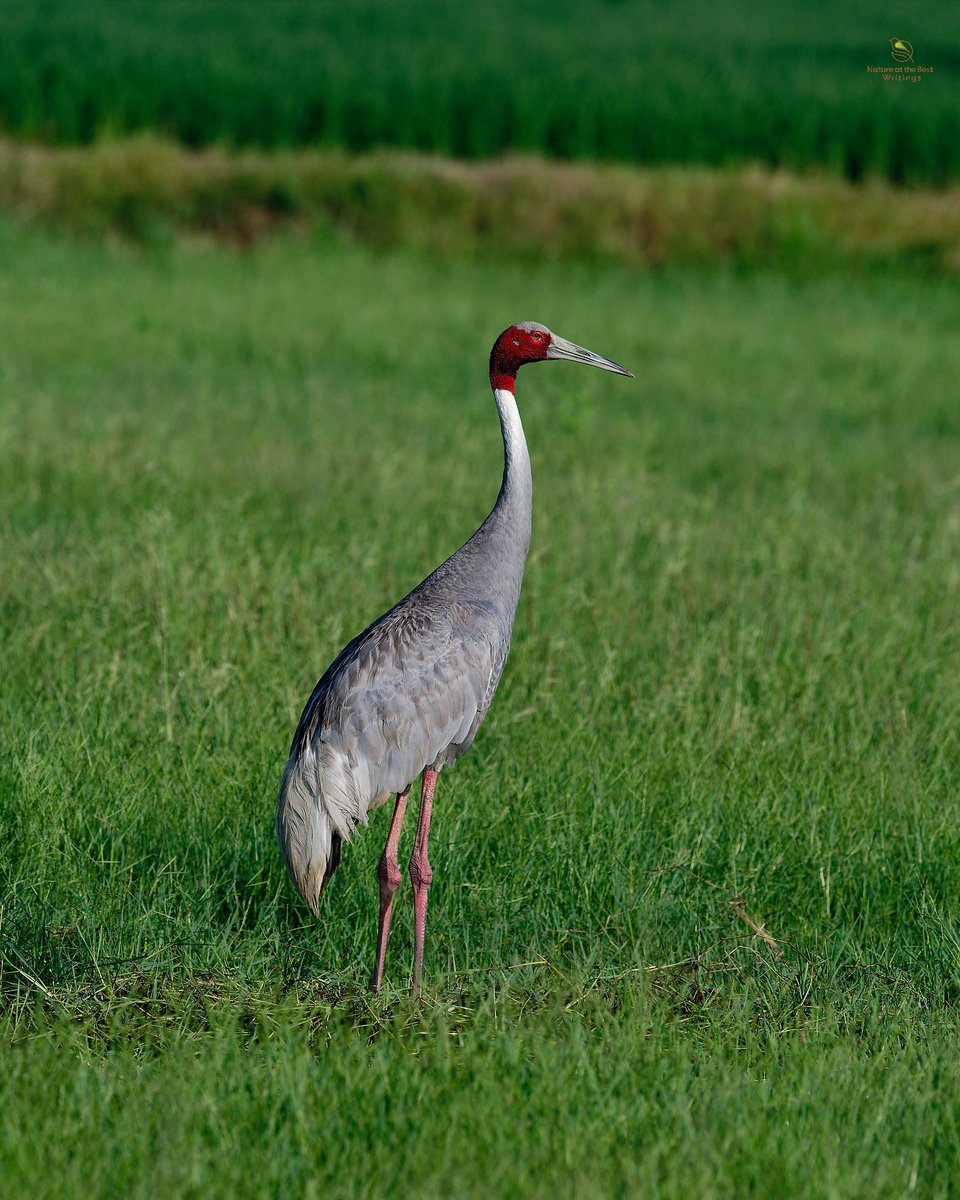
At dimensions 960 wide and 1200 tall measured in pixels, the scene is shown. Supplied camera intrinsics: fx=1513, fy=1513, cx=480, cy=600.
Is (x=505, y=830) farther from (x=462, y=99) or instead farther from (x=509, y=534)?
(x=462, y=99)

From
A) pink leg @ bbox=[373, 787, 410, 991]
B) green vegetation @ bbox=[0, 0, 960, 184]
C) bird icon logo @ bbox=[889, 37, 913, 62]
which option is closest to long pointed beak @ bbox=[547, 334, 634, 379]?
pink leg @ bbox=[373, 787, 410, 991]

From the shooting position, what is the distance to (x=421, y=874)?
4.14 meters

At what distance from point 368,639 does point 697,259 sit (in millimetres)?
16002

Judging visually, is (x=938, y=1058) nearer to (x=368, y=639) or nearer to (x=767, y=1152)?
(x=767, y=1152)

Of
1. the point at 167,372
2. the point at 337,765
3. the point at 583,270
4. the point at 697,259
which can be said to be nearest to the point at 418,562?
the point at 337,765

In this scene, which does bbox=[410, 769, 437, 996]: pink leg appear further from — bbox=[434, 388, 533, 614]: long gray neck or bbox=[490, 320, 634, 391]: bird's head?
bbox=[490, 320, 634, 391]: bird's head

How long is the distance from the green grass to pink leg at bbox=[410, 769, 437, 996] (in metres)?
0.10

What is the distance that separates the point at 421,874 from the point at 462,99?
20370mm

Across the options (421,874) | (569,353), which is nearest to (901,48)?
(569,353)

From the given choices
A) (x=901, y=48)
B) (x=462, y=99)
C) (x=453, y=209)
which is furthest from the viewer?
(x=462, y=99)

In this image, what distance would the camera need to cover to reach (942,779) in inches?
208

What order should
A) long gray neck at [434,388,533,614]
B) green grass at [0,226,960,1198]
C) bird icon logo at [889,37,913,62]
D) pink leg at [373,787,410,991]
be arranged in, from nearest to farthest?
green grass at [0,226,960,1198]
pink leg at [373,787,410,991]
long gray neck at [434,388,533,614]
bird icon logo at [889,37,913,62]

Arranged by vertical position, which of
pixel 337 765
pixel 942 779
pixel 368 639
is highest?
pixel 368 639

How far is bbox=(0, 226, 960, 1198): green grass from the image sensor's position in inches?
125
